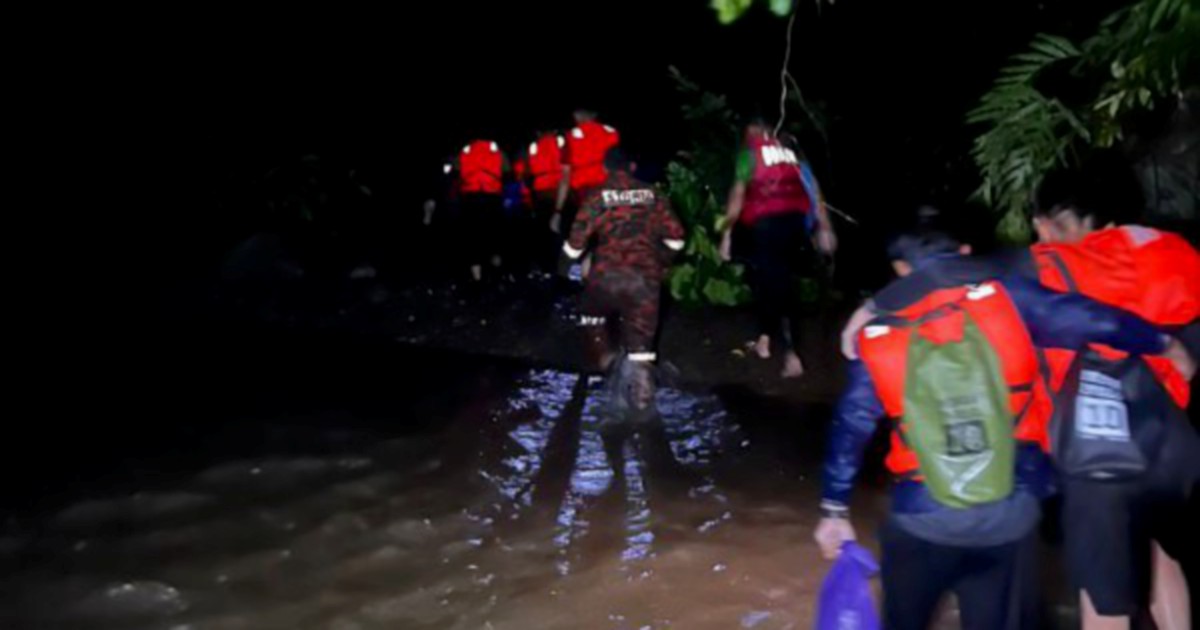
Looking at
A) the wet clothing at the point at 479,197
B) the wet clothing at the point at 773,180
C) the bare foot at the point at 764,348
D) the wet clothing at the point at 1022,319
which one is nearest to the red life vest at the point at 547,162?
the wet clothing at the point at 479,197

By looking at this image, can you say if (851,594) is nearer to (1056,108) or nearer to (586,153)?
(1056,108)

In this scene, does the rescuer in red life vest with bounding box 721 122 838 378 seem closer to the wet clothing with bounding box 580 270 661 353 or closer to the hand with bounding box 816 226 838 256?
the hand with bounding box 816 226 838 256

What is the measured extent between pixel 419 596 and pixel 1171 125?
611 cm

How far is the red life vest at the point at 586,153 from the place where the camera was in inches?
375

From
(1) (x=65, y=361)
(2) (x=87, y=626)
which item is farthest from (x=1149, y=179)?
(1) (x=65, y=361)

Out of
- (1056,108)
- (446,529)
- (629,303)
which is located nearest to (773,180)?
(629,303)

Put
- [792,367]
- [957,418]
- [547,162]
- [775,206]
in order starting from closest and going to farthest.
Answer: [957,418] < [775,206] < [792,367] < [547,162]

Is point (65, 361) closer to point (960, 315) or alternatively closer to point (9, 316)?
point (9, 316)

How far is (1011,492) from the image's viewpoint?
303cm

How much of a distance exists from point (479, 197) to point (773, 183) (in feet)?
15.9

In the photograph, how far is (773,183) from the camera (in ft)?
24.6

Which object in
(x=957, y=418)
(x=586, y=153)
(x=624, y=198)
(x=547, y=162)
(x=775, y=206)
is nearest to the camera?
(x=957, y=418)

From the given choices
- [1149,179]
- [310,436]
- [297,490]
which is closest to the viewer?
[297,490]

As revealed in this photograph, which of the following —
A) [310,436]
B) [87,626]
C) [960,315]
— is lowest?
[87,626]
